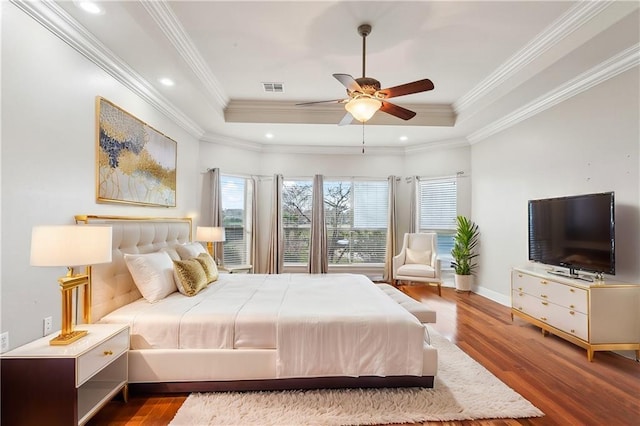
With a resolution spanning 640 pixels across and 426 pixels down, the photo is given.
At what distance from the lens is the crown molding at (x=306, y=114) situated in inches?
181

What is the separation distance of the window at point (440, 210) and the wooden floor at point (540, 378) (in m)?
2.22

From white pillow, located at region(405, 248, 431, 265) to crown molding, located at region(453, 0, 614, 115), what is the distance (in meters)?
2.81

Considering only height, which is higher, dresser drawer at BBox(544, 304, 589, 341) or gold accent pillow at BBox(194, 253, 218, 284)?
gold accent pillow at BBox(194, 253, 218, 284)

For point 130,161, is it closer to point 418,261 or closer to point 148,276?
point 148,276

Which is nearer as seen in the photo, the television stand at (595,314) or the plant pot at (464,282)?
the television stand at (595,314)

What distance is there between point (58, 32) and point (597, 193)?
4.99m

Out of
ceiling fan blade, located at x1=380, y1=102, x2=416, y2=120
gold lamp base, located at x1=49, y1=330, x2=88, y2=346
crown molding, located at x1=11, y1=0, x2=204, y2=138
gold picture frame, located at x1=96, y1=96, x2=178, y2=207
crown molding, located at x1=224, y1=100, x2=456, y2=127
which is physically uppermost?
crown molding, located at x1=224, y1=100, x2=456, y2=127

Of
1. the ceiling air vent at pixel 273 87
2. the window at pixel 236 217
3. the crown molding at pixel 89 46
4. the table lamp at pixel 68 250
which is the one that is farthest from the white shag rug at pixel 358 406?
the window at pixel 236 217

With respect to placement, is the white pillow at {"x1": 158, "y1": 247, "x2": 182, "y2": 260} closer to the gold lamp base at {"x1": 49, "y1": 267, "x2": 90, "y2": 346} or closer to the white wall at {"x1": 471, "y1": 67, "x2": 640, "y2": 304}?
the gold lamp base at {"x1": 49, "y1": 267, "x2": 90, "y2": 346}

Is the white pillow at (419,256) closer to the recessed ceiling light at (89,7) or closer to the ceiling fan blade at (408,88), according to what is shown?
the ceiling fan blade at (408,88)

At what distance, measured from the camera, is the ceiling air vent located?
397 centimetres

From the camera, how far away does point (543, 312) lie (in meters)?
3.42

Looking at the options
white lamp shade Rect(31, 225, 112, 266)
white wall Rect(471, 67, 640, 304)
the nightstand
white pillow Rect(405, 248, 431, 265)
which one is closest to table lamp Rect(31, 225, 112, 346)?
white lamp shade Rect(31, 225, 112, 266)

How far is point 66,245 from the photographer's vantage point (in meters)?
1.78
